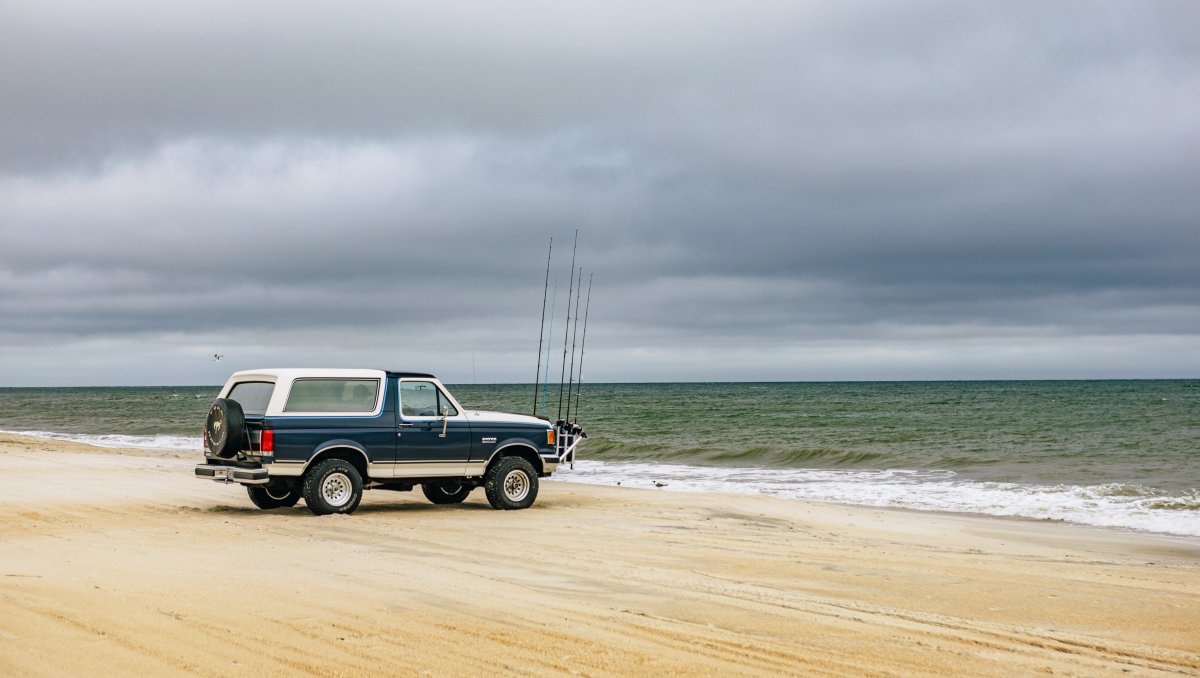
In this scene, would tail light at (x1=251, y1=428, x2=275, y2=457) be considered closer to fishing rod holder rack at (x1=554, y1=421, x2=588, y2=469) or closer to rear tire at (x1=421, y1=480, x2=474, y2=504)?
rear tire at (x1=421, y1=480, x2=474, y2=504)

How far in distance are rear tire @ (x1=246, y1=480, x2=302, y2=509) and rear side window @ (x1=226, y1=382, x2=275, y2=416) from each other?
1.48m

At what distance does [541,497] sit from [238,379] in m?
5.81

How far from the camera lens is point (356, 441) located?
1413cm

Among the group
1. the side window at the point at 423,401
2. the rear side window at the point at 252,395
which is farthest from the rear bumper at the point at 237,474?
the side window at the point at 423,401

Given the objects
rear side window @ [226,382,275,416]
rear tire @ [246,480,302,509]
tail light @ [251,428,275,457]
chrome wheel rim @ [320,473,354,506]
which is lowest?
rear tire @ [246,480,302,509]

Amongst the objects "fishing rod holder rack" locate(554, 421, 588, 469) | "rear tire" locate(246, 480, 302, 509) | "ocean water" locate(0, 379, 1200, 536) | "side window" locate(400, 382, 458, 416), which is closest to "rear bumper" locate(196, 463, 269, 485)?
"rear tire" locate(246, 480, 302, 509)

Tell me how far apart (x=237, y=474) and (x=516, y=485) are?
160 inches

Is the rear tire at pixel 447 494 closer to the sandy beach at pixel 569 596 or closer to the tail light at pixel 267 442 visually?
the sandy beach at pixel 569 596

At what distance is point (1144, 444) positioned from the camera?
1304 inches

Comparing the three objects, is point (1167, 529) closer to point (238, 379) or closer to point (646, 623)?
point (646, 623)

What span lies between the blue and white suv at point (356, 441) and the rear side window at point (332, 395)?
14mm

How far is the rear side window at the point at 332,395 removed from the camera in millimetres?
13883

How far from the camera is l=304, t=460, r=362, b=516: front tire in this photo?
13820mm

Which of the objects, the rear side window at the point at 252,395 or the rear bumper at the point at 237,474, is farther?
the rear side window at the point at 252,395
